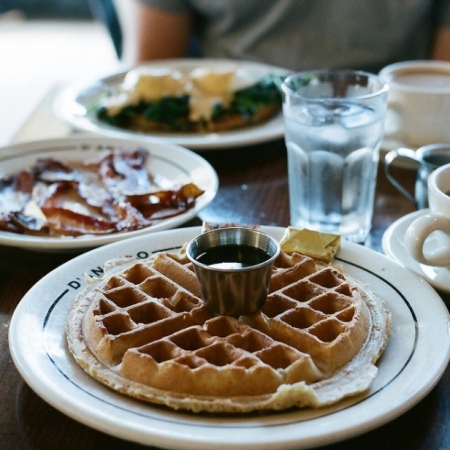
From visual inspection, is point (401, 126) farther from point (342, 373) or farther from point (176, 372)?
point (176, 372)

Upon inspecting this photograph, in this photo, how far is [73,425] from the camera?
3.59 ft

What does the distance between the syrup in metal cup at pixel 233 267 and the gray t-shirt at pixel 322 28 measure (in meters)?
2.09

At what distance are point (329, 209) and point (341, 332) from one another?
0.61m

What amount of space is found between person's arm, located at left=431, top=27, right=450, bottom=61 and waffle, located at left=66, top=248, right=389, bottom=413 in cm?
210

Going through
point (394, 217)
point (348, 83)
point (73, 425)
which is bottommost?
point (394, 217)

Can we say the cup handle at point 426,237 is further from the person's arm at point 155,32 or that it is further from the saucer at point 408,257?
the person's arm at point 155,32

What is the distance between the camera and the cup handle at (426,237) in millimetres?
1383

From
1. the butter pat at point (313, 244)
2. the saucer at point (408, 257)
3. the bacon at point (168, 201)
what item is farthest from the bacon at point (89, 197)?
the saucer at point (408, 257)

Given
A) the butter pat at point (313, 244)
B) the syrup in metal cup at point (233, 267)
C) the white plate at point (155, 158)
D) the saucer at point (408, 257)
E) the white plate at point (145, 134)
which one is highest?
the syrup in metal cup at point (233, 267)

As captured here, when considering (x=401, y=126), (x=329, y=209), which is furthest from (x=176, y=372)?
(x=401, y=126)

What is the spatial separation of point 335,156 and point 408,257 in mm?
338

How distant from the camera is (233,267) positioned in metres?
1.27

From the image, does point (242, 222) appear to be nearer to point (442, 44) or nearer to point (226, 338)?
point (226, 338)

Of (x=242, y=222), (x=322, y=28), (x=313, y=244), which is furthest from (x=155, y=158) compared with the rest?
(x=322, y=28)
